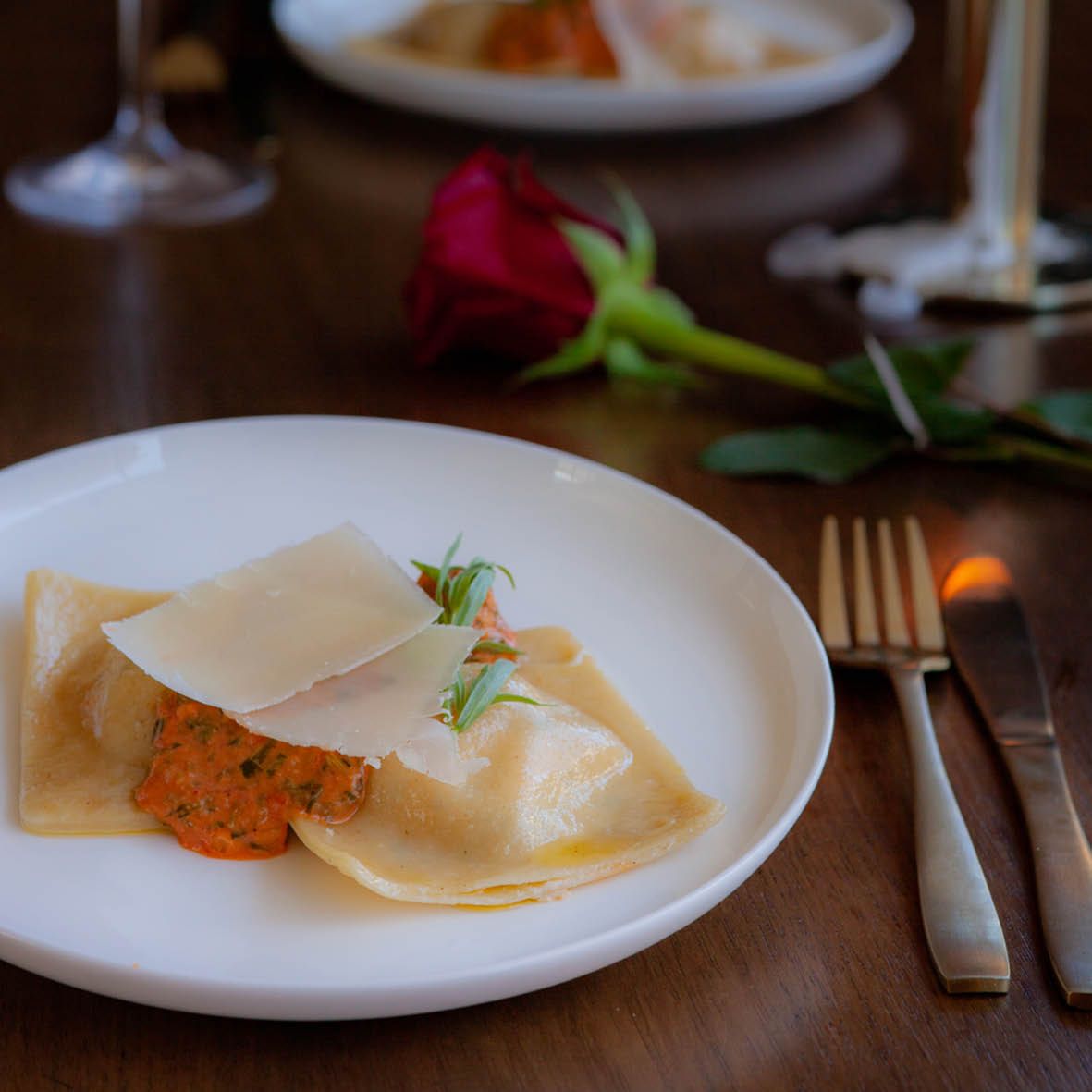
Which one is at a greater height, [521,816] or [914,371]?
[521,816]

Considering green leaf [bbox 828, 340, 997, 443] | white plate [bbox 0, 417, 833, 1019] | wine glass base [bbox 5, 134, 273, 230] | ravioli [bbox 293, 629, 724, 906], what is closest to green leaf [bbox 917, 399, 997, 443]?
green leaf [bbox 828, 340, 997, 443]

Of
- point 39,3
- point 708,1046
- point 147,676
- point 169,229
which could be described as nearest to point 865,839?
point 708,1046

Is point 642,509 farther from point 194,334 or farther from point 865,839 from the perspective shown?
point 194,334

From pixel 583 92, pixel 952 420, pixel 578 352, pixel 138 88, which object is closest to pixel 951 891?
pixel 952 420

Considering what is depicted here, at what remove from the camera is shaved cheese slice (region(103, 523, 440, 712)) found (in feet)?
2.51

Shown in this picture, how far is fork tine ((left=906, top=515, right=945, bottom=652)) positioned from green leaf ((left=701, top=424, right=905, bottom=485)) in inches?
5.2

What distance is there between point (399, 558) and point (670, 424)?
1.47 feet

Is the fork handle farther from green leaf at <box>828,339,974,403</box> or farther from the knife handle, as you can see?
green leaf at <box>828,339,974,403</box>

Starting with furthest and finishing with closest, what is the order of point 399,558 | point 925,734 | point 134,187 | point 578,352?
point 134,187 → point 578,352 → point 399,558 → point 925,734

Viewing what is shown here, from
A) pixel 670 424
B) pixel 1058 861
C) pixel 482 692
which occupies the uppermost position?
pixel 482 692

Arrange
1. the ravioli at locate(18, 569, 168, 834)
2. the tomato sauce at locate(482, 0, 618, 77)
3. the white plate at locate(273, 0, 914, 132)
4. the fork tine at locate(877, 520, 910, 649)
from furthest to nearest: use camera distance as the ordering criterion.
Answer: the tomato sauce at locate(482, 0, 618, 77), the white plate at locate(273, 0, 914, 132), the fork tine at locate(877, 520, 910, 649), the ravioli at locate(18, 569, 168, 834)

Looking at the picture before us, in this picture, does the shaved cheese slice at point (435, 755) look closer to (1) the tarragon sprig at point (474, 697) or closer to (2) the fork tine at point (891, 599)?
(1) the tarragon sprig at point (474, 697)

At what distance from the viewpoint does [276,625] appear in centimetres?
81

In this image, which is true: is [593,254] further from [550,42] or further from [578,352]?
[550,42]
